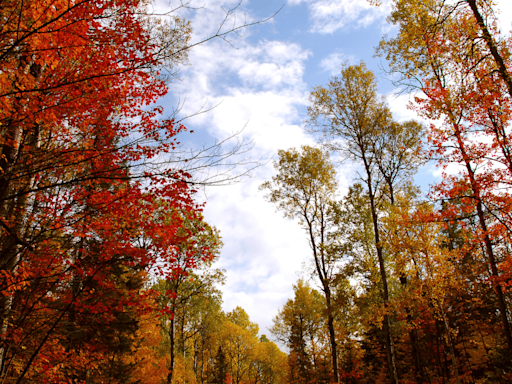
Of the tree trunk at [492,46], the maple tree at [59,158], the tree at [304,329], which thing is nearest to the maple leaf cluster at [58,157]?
the maple tree at [59,158]

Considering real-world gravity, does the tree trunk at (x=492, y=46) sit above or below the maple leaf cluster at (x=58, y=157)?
above

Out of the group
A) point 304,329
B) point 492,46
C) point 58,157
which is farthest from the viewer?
point 304,329

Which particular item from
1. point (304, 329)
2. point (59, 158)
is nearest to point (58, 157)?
point (59, 158)

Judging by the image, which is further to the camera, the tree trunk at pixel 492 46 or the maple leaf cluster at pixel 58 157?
the tree trunk at pixel 492 46

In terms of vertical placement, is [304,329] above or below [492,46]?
below

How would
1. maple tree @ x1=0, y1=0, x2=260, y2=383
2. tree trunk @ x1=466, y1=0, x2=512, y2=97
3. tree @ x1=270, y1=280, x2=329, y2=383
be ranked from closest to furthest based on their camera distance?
maple tree @ x1=0, y1=0, x2=260, y2=383 → tree trunk @ x1=466, y1=0, x2=512, y2=97 → tree @ x1=270, y1=280, x2=329, y2=383

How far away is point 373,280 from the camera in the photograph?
13.4 metres

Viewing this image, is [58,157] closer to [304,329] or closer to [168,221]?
[168,221]

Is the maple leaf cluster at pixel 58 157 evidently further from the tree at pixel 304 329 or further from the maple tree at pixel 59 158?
the tree at pixel 304 329

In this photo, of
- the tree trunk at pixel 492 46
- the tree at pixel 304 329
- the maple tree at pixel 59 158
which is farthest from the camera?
the tree at pixel 304 329

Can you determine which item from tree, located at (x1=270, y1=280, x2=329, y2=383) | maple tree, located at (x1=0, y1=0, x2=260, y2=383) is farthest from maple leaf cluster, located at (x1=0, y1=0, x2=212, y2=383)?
tree, located at (x1=270, y1=280, x2=329, y2=383)

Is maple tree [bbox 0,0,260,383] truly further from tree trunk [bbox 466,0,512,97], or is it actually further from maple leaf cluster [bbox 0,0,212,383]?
tree trunk [bbox 466,0,512,97]

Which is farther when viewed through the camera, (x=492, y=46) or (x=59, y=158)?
(x=492, y=46)

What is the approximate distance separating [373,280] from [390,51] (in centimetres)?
963
